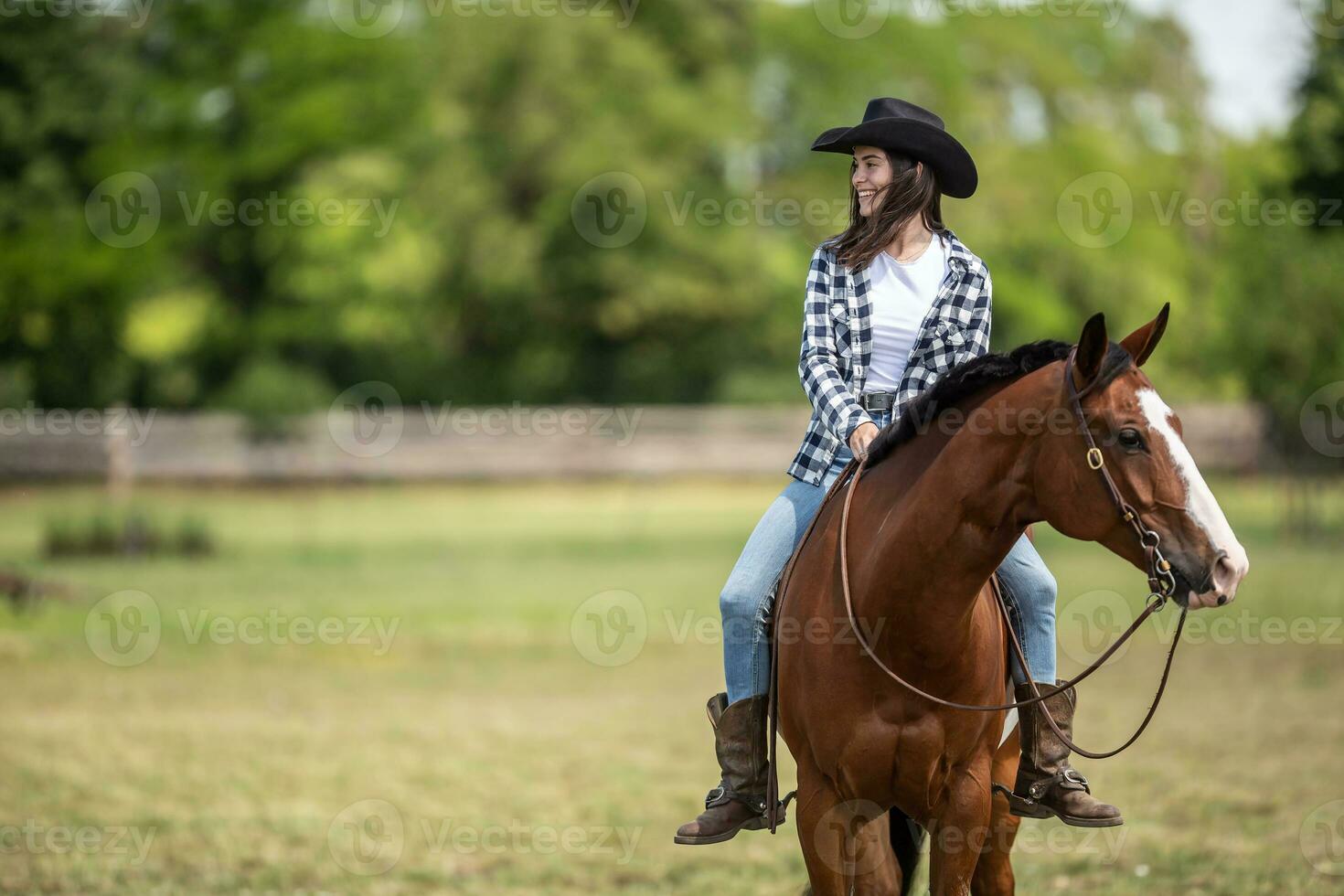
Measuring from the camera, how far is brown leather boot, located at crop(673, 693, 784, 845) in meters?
4.79

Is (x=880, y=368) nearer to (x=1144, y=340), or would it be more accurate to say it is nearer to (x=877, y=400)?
(x=877, y=400)

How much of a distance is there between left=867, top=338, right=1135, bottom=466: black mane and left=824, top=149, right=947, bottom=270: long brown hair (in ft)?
2.07

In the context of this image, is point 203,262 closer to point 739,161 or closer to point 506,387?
point 506,387

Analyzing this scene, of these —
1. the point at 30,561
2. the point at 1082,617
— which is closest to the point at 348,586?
the point at 30,561

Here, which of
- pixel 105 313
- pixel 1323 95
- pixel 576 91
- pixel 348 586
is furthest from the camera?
pixel 576 91

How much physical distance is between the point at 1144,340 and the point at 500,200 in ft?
116

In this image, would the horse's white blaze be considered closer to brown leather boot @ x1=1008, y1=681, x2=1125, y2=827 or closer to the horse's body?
the horse's body

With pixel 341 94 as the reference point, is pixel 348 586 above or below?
below

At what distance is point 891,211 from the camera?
182 inches

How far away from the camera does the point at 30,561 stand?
21.4 metres

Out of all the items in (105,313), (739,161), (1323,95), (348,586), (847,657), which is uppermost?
(739,161)

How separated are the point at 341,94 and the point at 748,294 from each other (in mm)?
12062

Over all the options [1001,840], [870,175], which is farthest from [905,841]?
[870,175]

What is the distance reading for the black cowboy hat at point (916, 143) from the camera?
4.58 m
